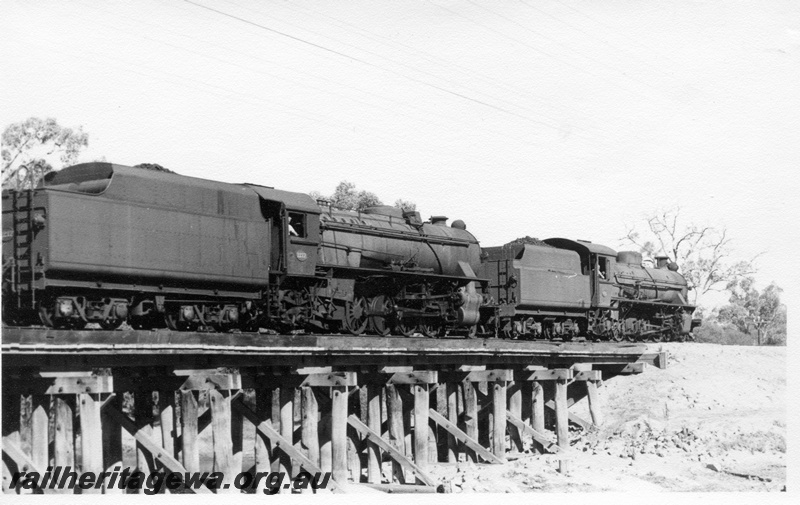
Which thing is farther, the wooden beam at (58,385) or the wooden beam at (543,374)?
the wooden beam at (543,374)

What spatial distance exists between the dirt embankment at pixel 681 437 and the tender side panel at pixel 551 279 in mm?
3276

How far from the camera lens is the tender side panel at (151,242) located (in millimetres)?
16406

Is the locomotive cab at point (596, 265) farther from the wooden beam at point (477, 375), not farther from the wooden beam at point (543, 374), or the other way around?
the wooden beam at point (477, 375)

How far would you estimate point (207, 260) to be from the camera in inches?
754

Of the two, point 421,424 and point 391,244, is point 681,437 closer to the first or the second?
point 421,424

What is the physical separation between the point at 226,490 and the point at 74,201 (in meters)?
5.84

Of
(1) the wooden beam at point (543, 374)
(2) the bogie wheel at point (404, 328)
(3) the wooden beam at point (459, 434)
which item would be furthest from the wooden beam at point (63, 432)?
(1) the wooden beam at point (543, 374)

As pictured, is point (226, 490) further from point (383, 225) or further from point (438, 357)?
point (383, 225)

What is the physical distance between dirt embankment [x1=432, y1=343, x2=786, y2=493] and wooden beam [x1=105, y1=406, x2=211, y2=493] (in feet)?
22.0

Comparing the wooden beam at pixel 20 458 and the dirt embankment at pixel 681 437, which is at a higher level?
the wooden beam at pixel 20 458

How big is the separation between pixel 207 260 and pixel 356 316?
5245 millimetres

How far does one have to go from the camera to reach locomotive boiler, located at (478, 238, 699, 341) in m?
30.0

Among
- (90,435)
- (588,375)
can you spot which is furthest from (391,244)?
(90,435)

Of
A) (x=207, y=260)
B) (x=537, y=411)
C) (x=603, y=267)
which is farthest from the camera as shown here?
(x=603, y=267)
